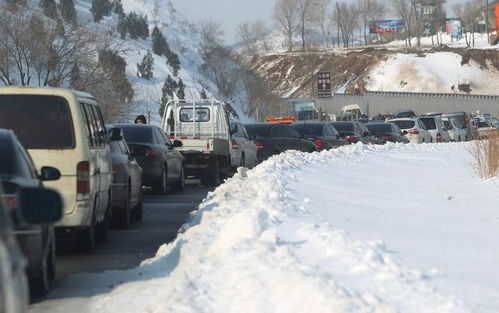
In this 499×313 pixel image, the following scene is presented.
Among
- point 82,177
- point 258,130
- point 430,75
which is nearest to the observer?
point 82,177

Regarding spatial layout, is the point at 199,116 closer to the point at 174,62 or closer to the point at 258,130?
the point at 258,130

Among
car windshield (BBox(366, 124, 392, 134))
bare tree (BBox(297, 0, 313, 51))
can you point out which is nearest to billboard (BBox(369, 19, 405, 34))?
bare tree (BBox(297, 0, 313, 51))

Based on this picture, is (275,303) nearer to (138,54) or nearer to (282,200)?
(282,200)

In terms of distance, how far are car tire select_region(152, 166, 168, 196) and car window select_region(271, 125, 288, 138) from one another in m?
11.3

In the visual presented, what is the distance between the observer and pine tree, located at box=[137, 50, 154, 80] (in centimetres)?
8550

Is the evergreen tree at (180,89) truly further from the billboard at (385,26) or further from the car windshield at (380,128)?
the billboard at (385,26)

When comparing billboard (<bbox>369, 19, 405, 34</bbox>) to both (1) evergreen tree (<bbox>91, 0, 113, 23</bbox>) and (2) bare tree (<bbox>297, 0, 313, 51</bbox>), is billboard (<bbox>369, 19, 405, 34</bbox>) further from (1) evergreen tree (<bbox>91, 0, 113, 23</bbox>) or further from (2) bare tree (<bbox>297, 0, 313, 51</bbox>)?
(1) evergreen tree (<bbox>91, 0, 113, 23</bbox>)

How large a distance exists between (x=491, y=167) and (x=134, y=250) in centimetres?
1177

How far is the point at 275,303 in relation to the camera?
766 cm

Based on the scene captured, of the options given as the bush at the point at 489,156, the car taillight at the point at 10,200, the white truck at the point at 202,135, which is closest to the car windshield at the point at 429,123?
the white truck at the point at 202,135

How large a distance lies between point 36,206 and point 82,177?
20.9 ft

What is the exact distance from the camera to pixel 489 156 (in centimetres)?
2372

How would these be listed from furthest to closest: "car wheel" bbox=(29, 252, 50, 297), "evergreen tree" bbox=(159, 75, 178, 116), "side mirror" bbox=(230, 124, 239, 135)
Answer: "evergreen tree" bbox=(159, 75, 178, 116)
"side mirror" bbox=(230, 124, 239, 135)
"car wheel" bbox=(29, 252, 50, 297)

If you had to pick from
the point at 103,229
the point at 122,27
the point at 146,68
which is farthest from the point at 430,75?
the point at 103,229
